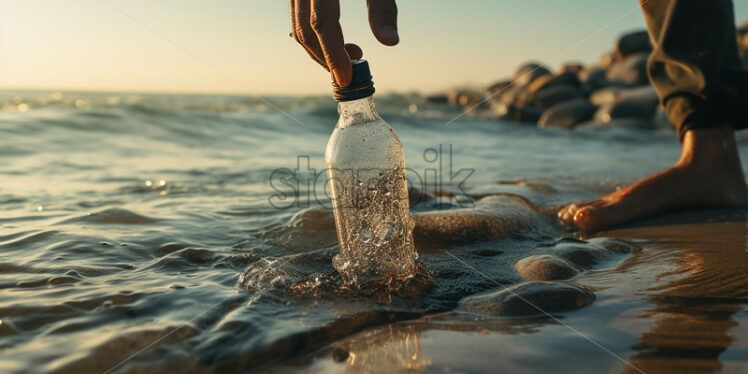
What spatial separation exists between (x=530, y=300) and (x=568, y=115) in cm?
1199

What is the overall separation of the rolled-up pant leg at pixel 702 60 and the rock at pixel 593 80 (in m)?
14.3

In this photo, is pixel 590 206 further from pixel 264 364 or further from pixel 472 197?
pixel 264 364

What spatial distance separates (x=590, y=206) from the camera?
8.91ft

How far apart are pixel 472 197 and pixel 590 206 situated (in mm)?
834

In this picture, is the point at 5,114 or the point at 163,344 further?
the point at 5,114

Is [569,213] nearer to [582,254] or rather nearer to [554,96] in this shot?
[582,254]

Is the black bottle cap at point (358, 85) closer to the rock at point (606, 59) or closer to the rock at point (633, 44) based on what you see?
the rock at point (633, 44)

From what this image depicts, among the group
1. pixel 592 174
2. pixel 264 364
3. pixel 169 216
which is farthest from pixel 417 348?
pixel 592 174

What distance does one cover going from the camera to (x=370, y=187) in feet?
6.44

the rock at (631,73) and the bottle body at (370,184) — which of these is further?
the rock at (631,73)

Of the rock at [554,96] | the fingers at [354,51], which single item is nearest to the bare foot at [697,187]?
the fingers at [354,51]

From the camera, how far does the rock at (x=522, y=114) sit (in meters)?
13.5

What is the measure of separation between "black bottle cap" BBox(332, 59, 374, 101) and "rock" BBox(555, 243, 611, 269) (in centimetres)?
108

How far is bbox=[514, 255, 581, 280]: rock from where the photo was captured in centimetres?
182
